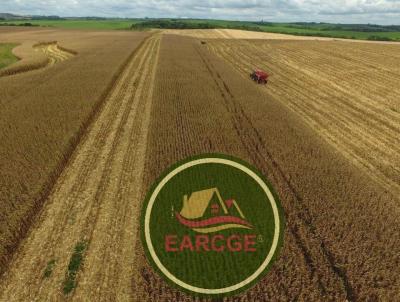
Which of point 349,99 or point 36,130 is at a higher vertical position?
point 36,130

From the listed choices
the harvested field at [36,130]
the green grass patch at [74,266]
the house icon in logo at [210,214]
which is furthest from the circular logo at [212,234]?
the harvested field at [36,130]

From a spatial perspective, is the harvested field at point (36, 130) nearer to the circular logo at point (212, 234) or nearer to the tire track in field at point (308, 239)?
the circular logo at point (212, 234)

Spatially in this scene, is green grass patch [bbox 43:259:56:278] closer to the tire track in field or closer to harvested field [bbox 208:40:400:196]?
the tire track in field

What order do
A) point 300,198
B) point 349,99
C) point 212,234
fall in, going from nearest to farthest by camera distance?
point 212,234, point 300,198, point 349,99

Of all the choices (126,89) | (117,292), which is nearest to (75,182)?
(117,292)

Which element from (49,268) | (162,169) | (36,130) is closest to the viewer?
(49,268)

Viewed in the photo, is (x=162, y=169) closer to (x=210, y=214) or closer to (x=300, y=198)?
(x=210, y=214)

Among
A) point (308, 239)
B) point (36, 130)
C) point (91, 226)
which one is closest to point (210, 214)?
point (308, 239)
